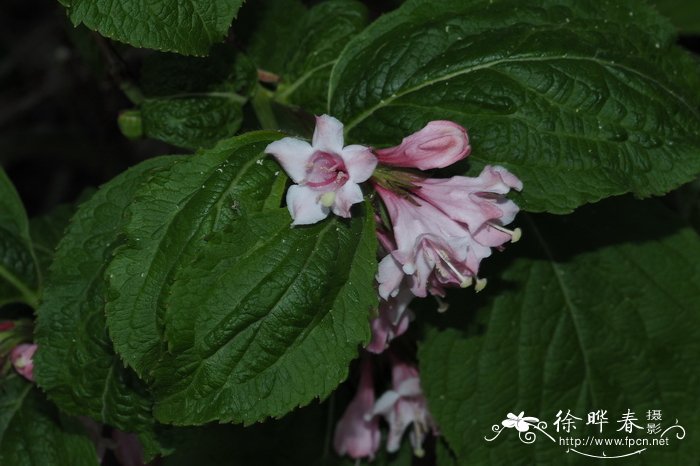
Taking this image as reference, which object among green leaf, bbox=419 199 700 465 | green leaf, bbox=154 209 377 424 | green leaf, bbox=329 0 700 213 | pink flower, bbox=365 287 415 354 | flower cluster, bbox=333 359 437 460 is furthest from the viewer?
flower cluster, bbox=333 359 437 460

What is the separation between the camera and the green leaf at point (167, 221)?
1394 mm

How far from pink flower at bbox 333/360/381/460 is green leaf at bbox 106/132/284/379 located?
2.14ft

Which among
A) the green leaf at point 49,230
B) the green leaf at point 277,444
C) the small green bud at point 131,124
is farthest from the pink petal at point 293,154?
the green leaf at point 49,230

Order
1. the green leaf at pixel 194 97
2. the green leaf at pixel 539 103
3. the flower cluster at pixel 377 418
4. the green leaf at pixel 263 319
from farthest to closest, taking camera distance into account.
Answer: the flower cluster at pixel 377 418 < the green leaf at pixel 194 97 < the green leaf at pixel 539 103 < the green leaf at pixel 263 319

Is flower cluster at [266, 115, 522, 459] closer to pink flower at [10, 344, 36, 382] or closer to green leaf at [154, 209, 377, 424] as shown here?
green leaf at [154, 209, 377, 424]

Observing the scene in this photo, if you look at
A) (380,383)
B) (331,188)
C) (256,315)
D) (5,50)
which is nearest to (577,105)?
(331,188)

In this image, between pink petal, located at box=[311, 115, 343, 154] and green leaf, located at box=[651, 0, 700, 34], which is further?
green leaf, located at box=[651, 0, 700, 34]

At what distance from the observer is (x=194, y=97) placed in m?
1.75

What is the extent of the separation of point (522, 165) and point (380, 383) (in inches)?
29.5

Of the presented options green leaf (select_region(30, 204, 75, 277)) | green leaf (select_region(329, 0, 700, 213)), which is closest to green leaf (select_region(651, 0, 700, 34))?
green leaf (select_region(329, 0, 700, 213))

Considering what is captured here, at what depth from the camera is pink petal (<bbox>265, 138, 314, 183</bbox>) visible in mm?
1385

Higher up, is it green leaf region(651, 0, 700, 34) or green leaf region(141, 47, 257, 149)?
green leaf region(141, 47, 257, 149)

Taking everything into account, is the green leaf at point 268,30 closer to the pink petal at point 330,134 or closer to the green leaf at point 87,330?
the green leaf at point 87,330

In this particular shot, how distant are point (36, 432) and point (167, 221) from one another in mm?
730
